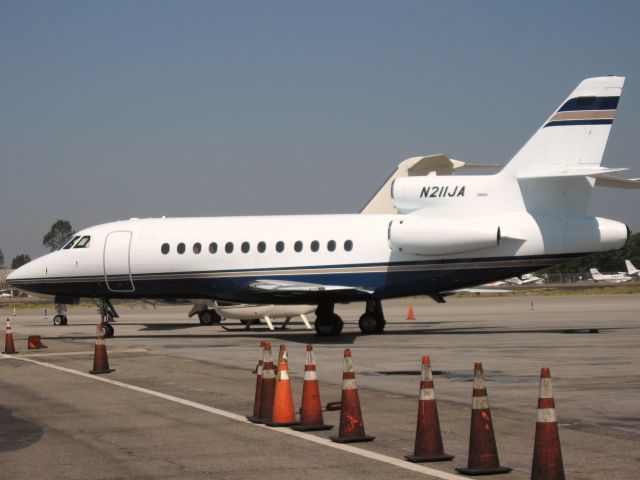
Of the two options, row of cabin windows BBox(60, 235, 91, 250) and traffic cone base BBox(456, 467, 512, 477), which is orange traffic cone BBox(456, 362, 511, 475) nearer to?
traffic cone base BBox(456, 467, 512, 477)

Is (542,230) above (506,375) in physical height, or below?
above

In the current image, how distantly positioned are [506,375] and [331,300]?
458 inches

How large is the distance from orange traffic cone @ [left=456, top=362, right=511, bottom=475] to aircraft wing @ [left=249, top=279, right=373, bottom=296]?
18.1 metres

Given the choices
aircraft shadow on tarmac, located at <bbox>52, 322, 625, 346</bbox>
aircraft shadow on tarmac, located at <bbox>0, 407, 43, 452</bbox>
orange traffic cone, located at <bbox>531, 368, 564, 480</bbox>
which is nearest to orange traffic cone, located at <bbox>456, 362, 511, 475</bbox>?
orange traffic cone, located at <bbox>531, 368, 564, 480</bbox>

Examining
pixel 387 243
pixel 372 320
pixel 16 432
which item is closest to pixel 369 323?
pixel 372 320

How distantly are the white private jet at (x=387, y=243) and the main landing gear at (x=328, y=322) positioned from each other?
33 millimetres

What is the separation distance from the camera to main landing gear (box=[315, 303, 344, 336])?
27172 mm

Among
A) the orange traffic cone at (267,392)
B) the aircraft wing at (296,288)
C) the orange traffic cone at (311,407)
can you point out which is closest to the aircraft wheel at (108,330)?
the aircraft wing at (296,288)

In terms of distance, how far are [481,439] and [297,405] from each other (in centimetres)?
488

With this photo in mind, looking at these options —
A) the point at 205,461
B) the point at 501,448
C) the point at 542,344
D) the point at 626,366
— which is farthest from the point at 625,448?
the point at 542,344

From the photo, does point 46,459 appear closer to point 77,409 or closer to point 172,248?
point 77,409

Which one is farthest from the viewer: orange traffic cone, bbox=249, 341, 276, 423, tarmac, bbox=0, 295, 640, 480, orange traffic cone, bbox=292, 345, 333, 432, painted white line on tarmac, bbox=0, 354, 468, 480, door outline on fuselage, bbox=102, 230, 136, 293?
door outline on fuselage, bbox=102, 230, 136, 293

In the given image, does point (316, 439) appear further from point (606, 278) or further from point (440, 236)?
point (606, 278)

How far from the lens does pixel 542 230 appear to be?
82.4 feet
